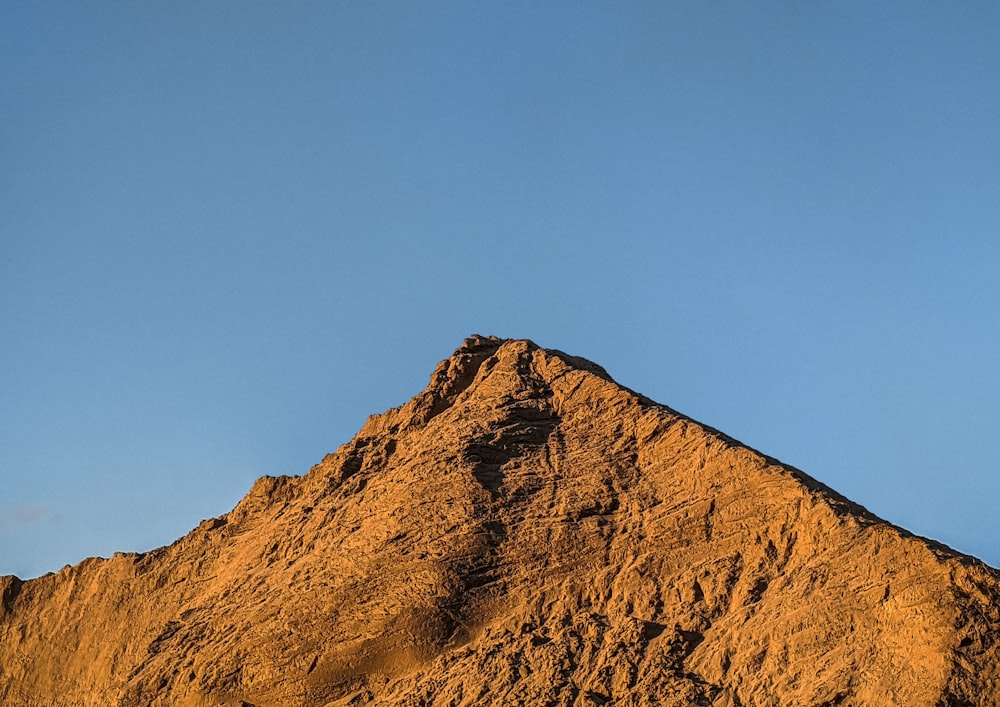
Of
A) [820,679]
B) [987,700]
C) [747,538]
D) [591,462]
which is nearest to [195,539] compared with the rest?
[591,462]

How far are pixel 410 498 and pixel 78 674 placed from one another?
7.96 m

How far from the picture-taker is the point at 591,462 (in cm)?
2775

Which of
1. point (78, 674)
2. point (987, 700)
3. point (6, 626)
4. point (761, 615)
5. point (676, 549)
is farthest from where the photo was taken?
point (6, 626)

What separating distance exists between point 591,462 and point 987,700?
817 cm

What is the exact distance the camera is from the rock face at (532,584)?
23.3 m

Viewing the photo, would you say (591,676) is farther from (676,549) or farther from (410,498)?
(410,498)

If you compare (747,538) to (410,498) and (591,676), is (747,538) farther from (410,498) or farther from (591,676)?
(410,498)

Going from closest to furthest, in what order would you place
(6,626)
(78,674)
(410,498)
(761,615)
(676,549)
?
(761,615) < (676,549) < (410,498) < (78,674) < (6,626)

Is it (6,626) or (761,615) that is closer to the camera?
(761,615)

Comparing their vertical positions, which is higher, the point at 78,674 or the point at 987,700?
the point at 78,674

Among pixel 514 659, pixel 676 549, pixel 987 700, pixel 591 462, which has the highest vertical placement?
pixel 591 462

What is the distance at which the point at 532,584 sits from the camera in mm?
26094

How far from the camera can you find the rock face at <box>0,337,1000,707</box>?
23.3 meters

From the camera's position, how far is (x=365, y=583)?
26609mm
